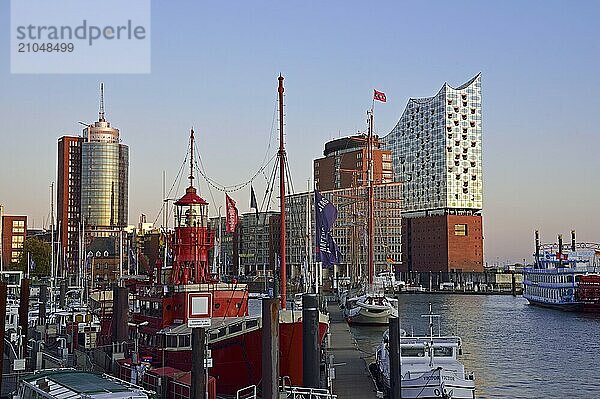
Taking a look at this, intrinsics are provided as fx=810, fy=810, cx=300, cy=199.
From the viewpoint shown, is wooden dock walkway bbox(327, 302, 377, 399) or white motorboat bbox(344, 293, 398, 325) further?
white motorboat bbox(344, 293, 398, 325)

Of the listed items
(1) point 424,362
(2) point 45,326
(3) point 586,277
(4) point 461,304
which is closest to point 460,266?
(4) point 461,304

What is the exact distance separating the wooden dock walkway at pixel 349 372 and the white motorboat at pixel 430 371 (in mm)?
1160

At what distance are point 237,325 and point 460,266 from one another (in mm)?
161825

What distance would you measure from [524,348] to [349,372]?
105ft

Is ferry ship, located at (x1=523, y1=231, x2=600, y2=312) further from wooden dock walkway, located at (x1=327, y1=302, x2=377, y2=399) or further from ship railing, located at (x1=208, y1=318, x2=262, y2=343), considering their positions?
ship railing, located at (x1=208, y1=318, x2=262, y2=343)

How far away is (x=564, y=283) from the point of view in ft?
406

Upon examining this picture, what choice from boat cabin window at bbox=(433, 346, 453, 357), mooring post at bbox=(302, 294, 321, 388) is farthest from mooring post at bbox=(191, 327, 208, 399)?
boat cabin window at bbox=(433, 346, 453, 357)

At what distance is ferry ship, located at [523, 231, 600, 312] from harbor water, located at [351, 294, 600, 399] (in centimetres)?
305

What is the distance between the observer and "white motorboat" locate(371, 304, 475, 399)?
38.5m

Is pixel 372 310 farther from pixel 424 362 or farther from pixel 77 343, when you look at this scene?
pixel 424 362

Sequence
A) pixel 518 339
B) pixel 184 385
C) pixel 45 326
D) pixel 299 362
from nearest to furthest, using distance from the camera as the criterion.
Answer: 1. pixel 184 385
2. pixel 299 362
3. pixel 45 326
4. pixel 518 339

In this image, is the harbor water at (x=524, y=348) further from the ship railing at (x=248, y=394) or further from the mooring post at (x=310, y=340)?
the mooring post at (x=310, y=340)

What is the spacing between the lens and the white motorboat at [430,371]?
3850cm

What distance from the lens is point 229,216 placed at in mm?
43312
